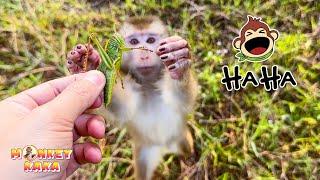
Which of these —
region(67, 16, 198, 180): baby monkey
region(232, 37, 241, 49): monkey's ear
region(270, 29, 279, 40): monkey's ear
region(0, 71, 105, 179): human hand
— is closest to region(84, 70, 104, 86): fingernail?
region(0, 71, 105, 179): human hand

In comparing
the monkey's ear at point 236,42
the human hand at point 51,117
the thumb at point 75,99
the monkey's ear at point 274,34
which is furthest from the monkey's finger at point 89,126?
the monkey's ear at point 274,34

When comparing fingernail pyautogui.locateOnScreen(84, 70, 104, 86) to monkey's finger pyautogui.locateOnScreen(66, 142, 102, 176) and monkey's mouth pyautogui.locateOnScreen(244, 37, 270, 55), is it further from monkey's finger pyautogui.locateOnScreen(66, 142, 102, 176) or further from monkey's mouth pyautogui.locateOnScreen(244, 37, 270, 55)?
monkey's mouth pyautogui.locateOnScreen(244, 37, 270, 55)

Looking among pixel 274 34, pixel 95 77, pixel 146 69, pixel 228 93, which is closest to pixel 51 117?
pixel 95 77

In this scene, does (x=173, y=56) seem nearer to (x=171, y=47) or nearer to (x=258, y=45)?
(x=171, y=47)

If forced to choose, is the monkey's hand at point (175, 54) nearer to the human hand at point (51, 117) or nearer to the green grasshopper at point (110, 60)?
the green grasshopper at point (110, 60)

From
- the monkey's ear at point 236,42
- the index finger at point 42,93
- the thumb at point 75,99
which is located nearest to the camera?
the thumb at point 75,99
